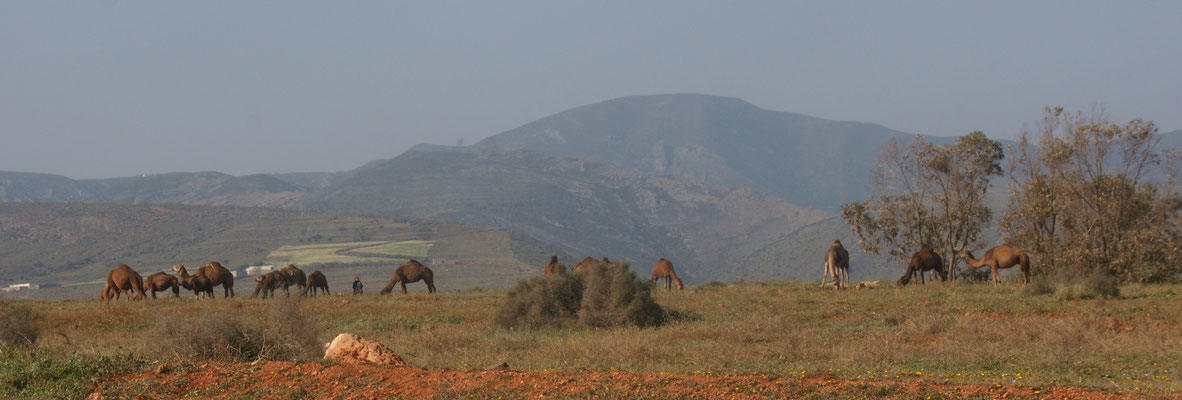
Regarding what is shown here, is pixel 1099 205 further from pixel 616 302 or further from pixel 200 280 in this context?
pixel 200 280

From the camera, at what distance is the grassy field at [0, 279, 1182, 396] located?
12891 mm

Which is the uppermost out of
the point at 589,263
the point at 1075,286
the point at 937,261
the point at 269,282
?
the point at 589,263

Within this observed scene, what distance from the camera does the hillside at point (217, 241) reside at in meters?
131

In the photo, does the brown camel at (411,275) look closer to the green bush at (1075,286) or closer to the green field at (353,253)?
the green bush at (1075,286)

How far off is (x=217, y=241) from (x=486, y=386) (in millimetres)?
152902

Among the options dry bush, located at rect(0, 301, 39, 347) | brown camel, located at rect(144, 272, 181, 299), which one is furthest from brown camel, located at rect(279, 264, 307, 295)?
dry bush, located at rect(0, 301, 39, 347)

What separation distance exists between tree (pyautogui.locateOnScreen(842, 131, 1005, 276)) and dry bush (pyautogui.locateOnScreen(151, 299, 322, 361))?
89.7 ft

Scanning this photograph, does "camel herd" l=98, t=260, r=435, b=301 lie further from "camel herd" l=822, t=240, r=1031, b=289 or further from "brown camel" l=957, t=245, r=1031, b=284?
"brown camel" l=957, t=245, r=1031, b=284

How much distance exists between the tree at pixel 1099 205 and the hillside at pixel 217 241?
88.0 metres

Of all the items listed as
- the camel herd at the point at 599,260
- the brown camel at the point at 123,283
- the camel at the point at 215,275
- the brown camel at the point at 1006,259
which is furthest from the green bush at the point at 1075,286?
the brown camel at the point at 123,283

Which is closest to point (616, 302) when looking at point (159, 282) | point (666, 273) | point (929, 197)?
point (666, 273)

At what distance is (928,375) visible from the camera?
1219 centimetres

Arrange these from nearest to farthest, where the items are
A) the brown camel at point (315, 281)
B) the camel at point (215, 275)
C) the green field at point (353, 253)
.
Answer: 1. the camel at point (215, 275)
2. the brown camel at point (315, 281)
3. the green field at point (353, 253)

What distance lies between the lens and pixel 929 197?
130 ft
